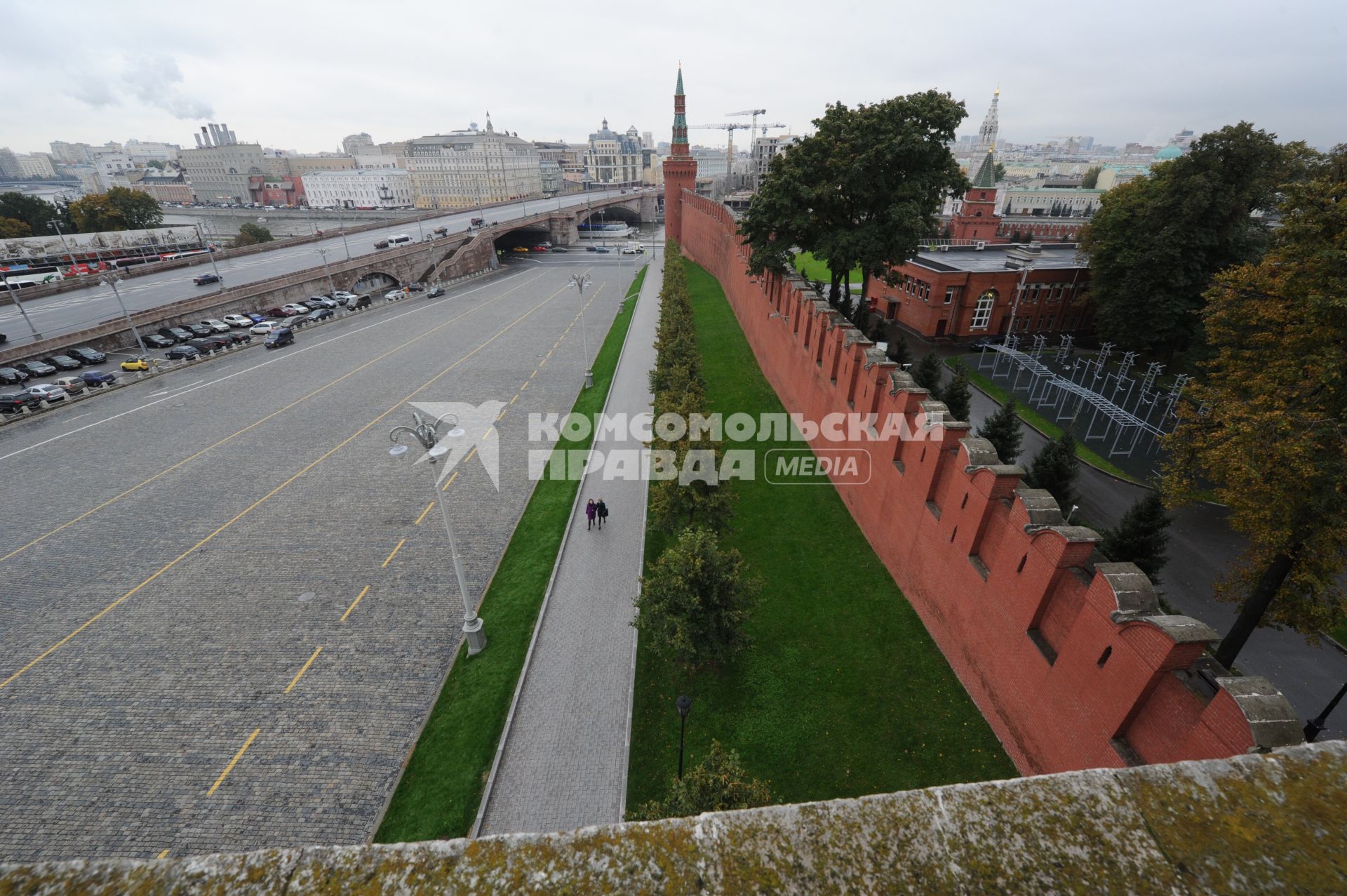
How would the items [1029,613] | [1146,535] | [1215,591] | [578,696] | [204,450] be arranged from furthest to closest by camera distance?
[204,450], [1146,535], [1215,591], [578,696], [1029,613]

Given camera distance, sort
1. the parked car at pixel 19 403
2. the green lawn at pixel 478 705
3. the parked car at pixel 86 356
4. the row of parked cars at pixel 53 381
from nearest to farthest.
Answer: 1. the green lawn at pixel 478 705
2. the parked car at pixel 19 403
3. the row of parked cars at pixel 53 381
4. the parked car at pixel 86 356

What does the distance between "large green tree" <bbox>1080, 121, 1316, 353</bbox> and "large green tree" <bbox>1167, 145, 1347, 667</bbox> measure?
12884mm

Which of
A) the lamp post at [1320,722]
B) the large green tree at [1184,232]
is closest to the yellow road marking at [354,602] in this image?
the lamp post at [1320,722]

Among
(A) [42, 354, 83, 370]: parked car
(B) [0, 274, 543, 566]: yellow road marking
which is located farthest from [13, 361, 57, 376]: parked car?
(B) [0, 274, 543, 566]: yellow road marking

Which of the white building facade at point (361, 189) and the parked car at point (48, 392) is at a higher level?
the white building facade at point (361, 189)

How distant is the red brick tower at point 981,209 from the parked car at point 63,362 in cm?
7420

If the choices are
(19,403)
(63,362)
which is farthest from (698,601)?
(63,362)

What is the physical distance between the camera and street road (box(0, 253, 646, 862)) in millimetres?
11508

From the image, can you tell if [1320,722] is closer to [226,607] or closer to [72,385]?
[226,607]

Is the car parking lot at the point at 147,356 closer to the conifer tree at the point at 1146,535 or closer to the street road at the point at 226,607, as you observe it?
the street road at the point at 226,607

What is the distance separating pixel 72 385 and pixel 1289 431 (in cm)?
5055

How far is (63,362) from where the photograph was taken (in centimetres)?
3491

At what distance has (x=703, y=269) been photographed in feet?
191

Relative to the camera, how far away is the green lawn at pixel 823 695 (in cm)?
1140
